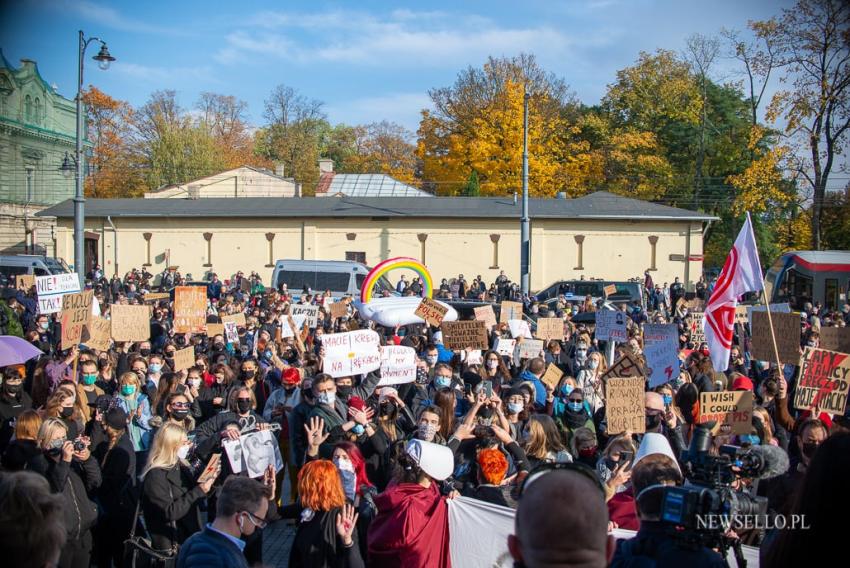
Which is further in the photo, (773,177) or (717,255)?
(717,255)

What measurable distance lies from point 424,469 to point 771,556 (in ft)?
9.25

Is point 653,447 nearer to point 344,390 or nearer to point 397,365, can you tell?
point 344,390

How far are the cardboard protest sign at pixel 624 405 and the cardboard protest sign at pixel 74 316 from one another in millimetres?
7506

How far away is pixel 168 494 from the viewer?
5664mm

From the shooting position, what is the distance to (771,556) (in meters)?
2.80

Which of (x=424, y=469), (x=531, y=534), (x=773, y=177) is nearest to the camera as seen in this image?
(x=531, y=534)

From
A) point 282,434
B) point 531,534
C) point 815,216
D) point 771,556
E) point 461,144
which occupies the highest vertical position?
point 461,144

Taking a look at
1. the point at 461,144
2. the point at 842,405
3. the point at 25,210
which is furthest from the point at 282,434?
the point at 25,210

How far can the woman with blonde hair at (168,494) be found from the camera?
562 centimetres

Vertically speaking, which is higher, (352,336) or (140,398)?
(352,336)

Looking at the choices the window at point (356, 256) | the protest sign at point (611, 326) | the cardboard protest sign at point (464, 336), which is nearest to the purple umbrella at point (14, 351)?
the cardboard protest sign at point (464, 336)

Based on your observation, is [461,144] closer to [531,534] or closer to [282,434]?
[282,434]

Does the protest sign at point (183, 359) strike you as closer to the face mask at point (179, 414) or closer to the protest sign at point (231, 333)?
the face mask at point (179, 414)

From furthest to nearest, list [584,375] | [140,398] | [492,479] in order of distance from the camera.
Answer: [584,375] < [140,398] < [492,479]
